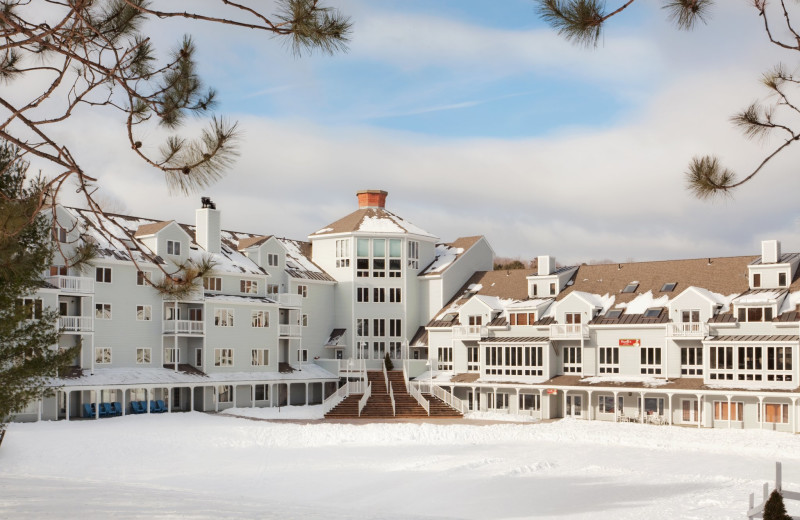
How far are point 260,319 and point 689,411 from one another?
71.2ft

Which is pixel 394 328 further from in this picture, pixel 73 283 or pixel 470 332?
pixel 73 283

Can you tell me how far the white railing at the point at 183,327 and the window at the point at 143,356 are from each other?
1.36 meters

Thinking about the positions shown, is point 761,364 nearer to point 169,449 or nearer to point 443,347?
point 443,347

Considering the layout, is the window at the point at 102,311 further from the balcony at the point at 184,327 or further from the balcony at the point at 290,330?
the balcony at the point at 290,330

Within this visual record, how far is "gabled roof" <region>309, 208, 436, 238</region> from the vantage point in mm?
50406

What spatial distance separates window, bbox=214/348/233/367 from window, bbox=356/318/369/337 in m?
8.53

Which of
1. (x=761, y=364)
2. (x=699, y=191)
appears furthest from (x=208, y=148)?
(x=761, y=364)

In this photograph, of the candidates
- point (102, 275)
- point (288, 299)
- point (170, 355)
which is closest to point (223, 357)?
point (170, 355)

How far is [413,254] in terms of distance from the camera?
51.1m

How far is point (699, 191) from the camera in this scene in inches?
373

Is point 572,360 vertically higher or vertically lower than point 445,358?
higher

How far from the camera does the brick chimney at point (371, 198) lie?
5369cm

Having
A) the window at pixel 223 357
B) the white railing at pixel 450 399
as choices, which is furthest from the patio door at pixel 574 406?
the window at pixel 223 357

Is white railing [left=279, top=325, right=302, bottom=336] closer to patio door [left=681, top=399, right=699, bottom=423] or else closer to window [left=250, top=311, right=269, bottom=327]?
window [left=250, top=311, right=269, bottom=327]
